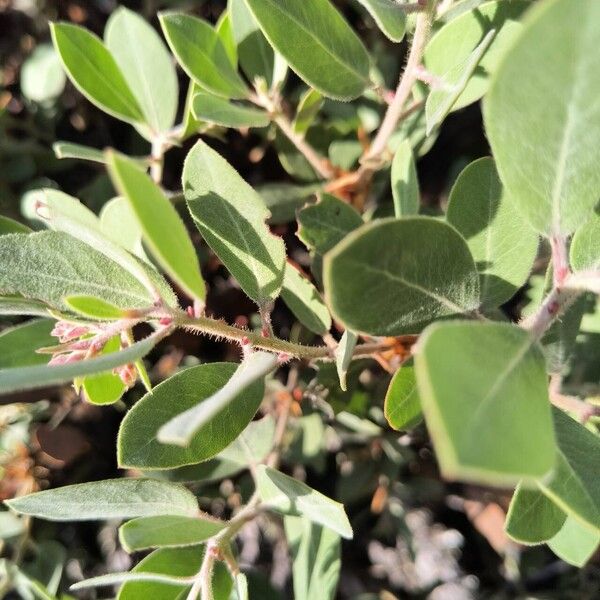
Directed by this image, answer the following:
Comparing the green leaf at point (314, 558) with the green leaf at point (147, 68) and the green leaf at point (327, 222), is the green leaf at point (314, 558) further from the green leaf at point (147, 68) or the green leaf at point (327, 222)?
the green leaf at point (147, 68)

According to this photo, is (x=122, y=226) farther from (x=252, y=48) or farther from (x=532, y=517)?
(x=532, y=517)

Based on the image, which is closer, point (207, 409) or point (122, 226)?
point (207, 409)

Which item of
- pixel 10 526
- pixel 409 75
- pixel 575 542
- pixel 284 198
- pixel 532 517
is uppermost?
pixel 409 75

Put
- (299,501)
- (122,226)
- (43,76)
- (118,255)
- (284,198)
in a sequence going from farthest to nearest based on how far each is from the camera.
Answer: (43,76) → (284,198) → (122,226) → (299,501) → (118,255)

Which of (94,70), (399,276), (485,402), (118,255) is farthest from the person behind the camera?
(94,70)

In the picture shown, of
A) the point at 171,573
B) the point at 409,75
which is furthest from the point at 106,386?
the point at 409,75

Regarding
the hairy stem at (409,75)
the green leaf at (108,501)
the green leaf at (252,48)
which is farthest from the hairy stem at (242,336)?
the green leaf at (252,48)

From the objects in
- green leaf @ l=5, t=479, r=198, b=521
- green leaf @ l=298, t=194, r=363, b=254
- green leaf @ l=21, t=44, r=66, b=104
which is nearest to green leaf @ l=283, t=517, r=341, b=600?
green leaf @ l=5, t=479, r=198, b=521

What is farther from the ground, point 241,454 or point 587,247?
point 587,247
